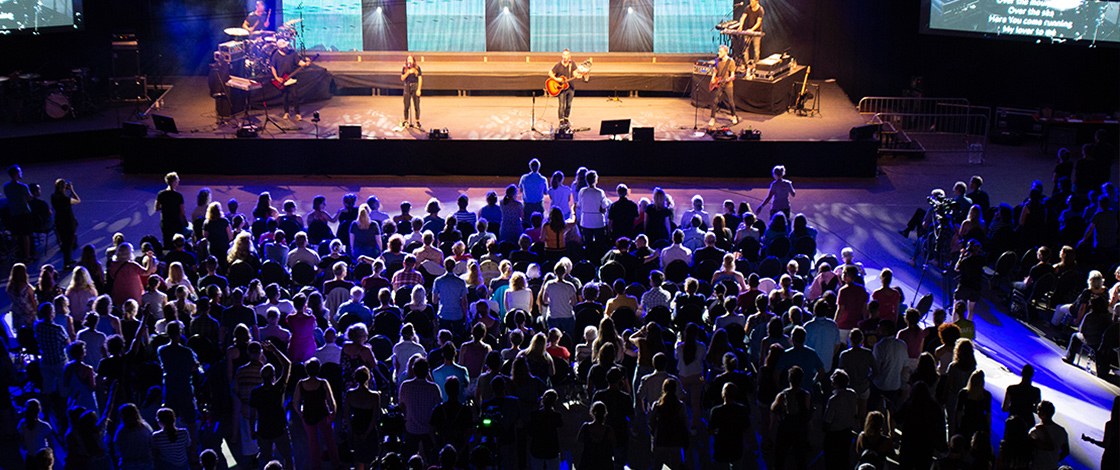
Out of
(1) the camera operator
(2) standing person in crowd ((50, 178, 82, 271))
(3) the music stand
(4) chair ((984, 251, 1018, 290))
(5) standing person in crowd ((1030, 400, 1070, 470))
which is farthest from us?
(3) the music stand

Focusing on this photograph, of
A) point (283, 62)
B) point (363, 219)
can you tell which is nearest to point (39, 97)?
point (283, 62)

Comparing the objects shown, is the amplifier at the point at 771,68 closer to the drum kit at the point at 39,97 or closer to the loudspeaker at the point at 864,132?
the loudspeaker at the point at 864,132

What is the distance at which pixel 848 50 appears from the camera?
2167 centimetres

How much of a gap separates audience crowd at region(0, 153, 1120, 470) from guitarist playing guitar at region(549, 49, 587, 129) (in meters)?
7.29

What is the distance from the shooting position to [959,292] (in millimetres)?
9922

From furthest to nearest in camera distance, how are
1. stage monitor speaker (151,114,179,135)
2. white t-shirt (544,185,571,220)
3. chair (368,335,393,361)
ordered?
stage monitor speaker (151,114,179,135)
white t-shirt (544,185,571,220)
chair (368,335,393,361)

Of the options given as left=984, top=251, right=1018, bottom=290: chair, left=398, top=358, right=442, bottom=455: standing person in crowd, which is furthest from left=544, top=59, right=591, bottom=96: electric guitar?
left=398, top=358, right=442, bottom=455: standing person in crowd

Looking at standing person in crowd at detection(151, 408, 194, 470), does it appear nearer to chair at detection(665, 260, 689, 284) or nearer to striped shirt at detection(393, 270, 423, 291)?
striped shirt at detection(393, 270, 423, 291)

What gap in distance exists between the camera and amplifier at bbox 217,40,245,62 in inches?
720

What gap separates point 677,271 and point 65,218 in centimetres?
787

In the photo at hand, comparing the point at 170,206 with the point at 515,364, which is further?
the point at 170,206

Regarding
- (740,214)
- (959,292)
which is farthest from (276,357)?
(959,292)

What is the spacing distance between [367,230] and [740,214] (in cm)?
449

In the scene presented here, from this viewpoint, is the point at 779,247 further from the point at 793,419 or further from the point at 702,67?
the point at 702,67
